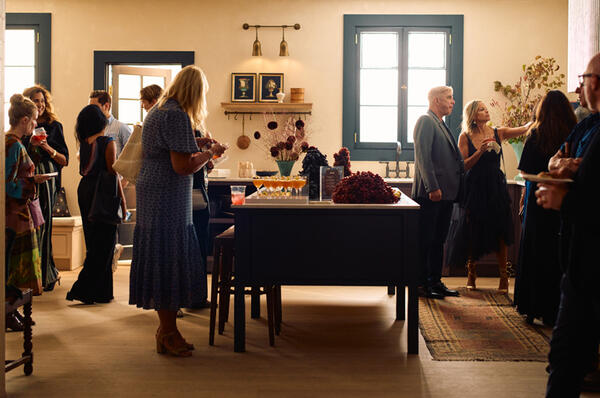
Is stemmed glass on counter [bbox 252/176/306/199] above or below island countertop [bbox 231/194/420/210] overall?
above

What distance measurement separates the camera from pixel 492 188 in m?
5.52

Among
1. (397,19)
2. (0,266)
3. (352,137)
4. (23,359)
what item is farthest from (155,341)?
(397,19)

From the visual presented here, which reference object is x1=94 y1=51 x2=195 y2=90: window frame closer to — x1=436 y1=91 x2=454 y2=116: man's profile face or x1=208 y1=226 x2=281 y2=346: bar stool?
x1=436 y1=91 x2=454 y2=116: man's profile face

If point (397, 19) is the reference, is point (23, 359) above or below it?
below

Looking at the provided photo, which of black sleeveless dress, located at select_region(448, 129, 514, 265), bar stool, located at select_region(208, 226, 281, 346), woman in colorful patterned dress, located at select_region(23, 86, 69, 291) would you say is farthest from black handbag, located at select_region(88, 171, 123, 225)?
black sleeveless dress, located at select_region(448, 129, 514, 265)

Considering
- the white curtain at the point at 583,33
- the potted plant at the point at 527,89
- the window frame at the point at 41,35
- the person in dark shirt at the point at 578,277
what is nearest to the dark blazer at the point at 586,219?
the person in dark shirt at the point at 578,277

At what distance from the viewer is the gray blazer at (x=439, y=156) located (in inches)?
206

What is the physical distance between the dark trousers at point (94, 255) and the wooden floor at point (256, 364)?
27cm

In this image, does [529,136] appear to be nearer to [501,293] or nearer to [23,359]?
[501,293]

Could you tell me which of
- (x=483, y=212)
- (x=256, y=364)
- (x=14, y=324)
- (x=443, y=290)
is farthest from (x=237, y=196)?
(x=483, y=212)

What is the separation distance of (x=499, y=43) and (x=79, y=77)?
4.56 metres

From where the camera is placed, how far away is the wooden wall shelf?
717 cm

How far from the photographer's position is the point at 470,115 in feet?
18.3

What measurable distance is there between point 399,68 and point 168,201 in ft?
14.0
